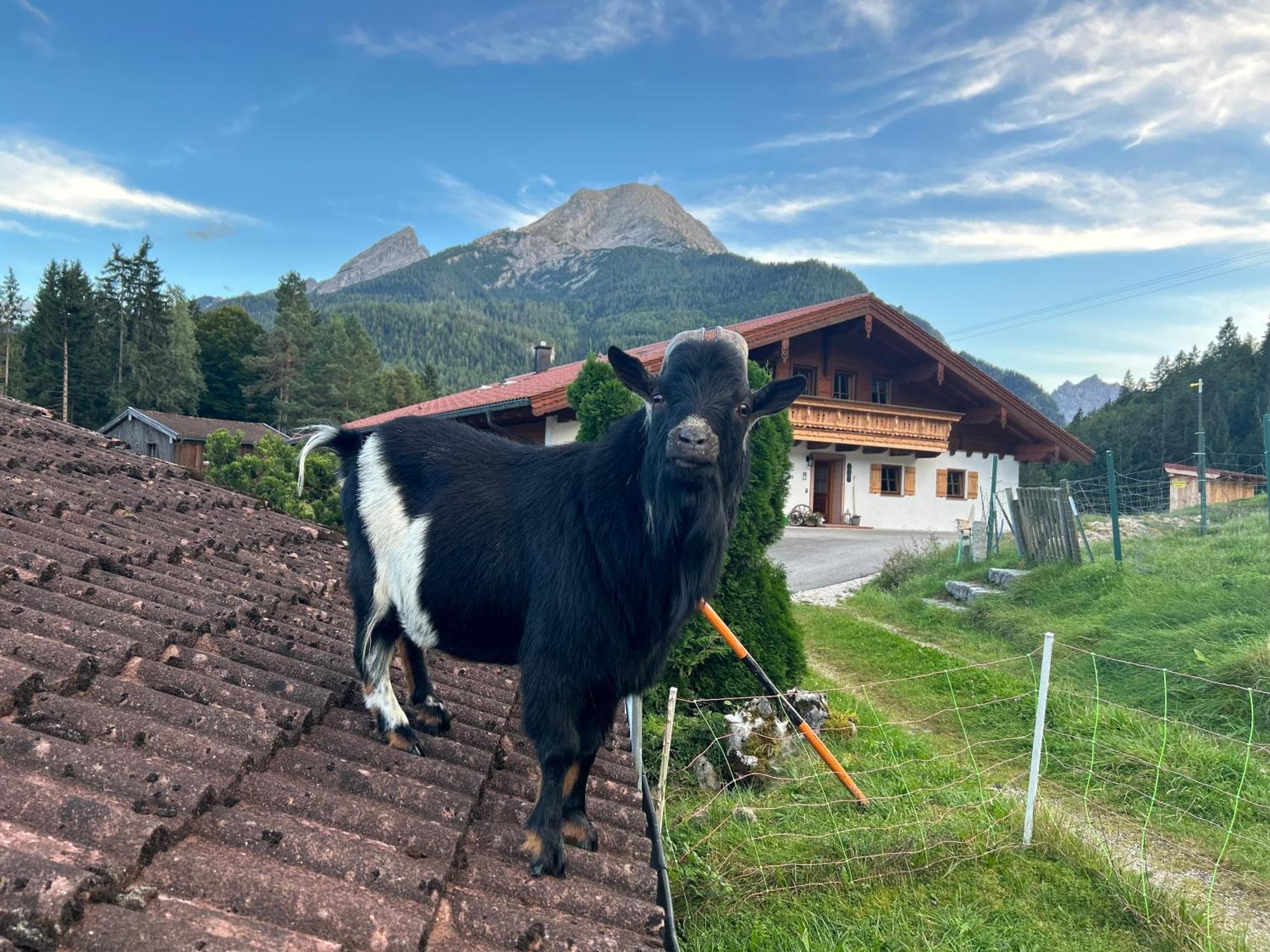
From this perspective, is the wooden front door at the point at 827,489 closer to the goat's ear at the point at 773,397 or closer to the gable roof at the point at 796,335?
the gable roof at the point at 796,335

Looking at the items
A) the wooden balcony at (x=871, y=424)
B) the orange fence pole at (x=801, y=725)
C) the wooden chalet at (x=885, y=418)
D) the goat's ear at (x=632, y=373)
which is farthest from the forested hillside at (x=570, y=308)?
the goat's ear at (x=632, y=373)

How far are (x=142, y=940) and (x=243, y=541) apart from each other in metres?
4.34

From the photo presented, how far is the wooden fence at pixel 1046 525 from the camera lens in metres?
12.0

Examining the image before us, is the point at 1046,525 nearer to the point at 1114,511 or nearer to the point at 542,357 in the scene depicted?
the point at 1114,511

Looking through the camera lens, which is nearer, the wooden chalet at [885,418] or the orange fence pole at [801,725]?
the orange fence pole at [801,725]

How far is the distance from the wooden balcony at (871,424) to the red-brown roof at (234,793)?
18.5m

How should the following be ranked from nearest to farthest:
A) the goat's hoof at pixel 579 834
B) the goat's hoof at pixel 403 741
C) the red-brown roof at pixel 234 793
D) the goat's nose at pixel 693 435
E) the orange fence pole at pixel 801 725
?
the red-brown roof at pixel 234 793 → the goat's nose at pixel 693 435 → the goat's hoof at pixel 579 834 → the goat's hoof at pixel 403 741 → the orange fence pole at pixel 801 725

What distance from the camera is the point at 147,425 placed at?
39406 millimetres

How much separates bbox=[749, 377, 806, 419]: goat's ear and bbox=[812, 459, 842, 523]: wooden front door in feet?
75.3

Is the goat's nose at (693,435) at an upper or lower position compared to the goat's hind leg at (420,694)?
upper

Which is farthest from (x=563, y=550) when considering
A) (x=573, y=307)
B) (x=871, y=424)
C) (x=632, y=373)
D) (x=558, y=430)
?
(x=573, y=307)

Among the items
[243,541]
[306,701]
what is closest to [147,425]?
[243,541]

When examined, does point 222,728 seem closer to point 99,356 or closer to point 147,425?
point 147,425

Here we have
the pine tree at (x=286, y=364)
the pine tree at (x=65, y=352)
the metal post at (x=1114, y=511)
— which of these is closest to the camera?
the metal post at (x=1114, y=511)
